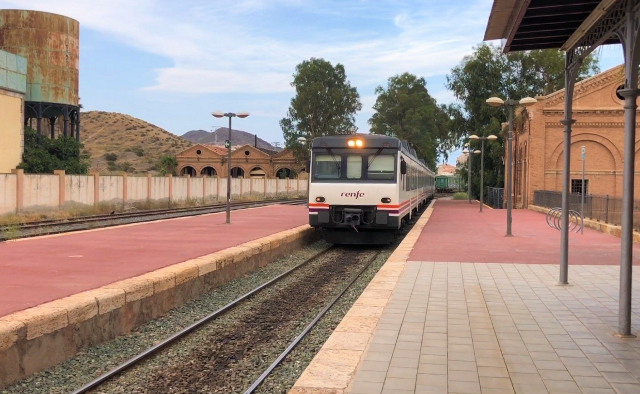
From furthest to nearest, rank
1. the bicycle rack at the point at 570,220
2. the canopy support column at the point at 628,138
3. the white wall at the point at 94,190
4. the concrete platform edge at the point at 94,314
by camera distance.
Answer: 1. the white wall at the point at 94,190
2. the bicycle rack at the point at 570,220
3. the canopy support column at the point at 628,138
4. the concrete platform edge at the point at 94,314

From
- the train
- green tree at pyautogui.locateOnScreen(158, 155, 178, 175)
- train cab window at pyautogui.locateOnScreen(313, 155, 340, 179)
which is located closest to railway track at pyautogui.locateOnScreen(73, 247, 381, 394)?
the train

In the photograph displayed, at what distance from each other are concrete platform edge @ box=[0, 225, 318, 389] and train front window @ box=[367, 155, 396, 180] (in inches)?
240

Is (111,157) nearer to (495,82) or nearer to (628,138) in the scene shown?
(495,82)

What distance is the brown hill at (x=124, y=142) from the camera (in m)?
94.6

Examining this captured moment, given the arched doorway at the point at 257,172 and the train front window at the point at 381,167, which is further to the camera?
the arched doorway at the point at 257,172

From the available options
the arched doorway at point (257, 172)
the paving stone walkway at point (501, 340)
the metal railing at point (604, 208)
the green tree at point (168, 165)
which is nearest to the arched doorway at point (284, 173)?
the arched doorway at point (257, 172)

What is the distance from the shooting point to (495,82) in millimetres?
48781

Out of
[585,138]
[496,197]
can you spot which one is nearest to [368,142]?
[585,138]

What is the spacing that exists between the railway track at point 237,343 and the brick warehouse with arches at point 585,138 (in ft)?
92.2

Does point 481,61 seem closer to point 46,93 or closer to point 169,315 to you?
point 46,93

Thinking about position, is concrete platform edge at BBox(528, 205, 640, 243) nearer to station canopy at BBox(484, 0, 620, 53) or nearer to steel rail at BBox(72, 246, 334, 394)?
station canopy at BBox(484, 0, 620, 53)

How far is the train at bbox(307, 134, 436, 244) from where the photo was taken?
15.3 meters

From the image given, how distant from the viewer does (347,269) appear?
12.8 meters

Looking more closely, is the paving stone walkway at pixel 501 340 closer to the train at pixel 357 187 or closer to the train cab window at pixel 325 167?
the train at pixel 357 187
